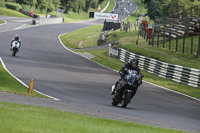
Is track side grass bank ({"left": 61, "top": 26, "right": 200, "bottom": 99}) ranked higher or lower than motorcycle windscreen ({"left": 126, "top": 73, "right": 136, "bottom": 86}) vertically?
lower

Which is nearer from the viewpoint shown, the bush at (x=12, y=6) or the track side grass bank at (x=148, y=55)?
the track side grass bank at (x=148, y=55)

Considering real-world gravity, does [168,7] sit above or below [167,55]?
above

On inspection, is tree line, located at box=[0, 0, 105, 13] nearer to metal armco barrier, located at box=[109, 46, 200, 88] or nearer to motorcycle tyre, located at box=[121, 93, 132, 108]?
metal armco barrier, located at box=[109, 46, 200, 88]

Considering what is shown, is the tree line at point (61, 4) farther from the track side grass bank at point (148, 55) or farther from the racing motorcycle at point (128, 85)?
the racing motorcycle at point (128, 85)

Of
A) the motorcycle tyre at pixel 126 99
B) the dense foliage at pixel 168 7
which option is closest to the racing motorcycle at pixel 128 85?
the motorcycle tyre at pixel 126 99

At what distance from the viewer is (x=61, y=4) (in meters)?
139

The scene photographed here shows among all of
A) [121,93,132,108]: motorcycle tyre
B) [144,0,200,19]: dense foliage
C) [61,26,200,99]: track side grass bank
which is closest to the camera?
[121,93,132,108]: motorcycle tyre

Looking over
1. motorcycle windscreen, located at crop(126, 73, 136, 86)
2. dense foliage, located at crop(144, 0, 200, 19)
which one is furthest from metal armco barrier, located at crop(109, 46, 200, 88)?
dense foliage, located at crop(144, 0, 200, 19)

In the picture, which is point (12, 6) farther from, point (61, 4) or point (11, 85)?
point (11, 85)

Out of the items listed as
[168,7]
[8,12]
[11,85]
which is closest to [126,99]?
[11,85]

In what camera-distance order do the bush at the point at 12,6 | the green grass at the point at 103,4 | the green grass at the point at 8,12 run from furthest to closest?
1. the green grass at the point at 103,4
2. the bush at the point at 12,6
3. the green grass at the point at 8,12

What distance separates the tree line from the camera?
4572 inches

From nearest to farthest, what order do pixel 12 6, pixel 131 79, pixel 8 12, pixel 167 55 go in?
pixel 131 79 < pixel 167 55 < pixel 8 12 < pixel 12 6

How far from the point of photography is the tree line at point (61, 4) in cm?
11612
